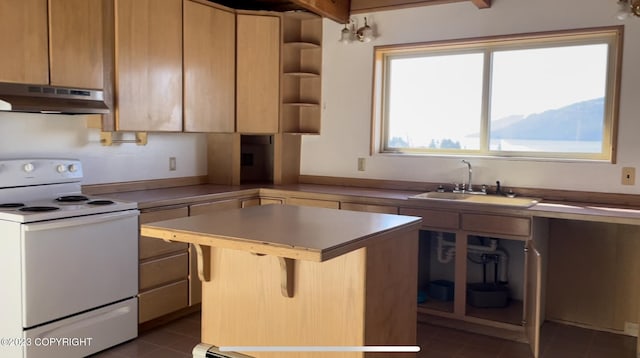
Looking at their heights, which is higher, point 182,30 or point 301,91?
point 182,30

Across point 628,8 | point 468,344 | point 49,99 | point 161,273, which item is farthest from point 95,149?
point 628,8

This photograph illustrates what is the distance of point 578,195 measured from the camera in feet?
11.8

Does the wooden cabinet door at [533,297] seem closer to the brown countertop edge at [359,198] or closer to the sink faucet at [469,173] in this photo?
the brown countertop edge at [359,198]

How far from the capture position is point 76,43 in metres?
3.12

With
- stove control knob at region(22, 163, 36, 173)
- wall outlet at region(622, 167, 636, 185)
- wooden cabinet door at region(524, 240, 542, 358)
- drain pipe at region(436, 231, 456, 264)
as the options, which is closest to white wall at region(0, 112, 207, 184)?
stove control knob at region(22, 163, 36, 173)

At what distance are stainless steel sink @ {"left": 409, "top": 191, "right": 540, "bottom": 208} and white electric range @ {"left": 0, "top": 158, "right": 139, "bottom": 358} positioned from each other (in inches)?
75.7

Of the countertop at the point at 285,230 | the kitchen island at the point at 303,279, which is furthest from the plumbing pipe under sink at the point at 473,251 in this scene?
the countertop at the point at 285,230

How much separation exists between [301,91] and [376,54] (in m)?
0.75

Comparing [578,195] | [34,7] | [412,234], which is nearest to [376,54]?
[578,195]

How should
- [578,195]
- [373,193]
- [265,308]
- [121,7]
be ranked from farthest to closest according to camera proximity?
[373,193] < [578,195] < [121,7] < [265,308]

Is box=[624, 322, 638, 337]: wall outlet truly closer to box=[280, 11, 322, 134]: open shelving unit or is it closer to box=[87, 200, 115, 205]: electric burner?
box=[280, 11, 322, 134]: open shelving unit

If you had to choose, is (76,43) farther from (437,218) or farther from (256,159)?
(437,218)

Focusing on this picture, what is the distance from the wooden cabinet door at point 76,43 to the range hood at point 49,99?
0.23 ft

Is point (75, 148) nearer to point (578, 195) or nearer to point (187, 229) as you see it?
point (187, 229)
